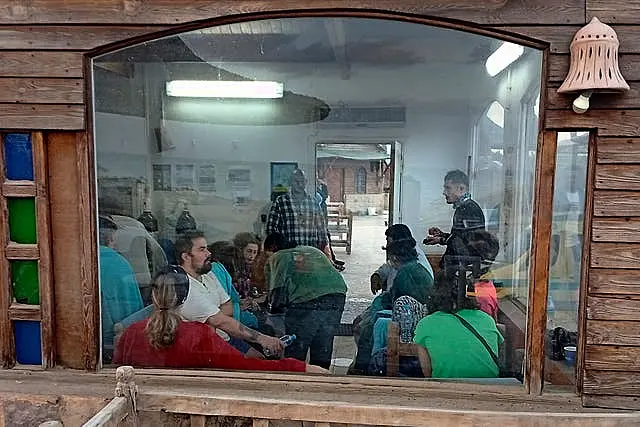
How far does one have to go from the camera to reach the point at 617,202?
5.82 ft

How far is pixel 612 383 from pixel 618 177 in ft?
2.18

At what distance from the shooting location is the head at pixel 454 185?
12.3 ft

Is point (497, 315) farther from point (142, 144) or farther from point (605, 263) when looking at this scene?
point (142, 144)

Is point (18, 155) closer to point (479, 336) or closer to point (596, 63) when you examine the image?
point (479, 336)

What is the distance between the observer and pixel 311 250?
3.05m

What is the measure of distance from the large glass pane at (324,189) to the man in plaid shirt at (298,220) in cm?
1

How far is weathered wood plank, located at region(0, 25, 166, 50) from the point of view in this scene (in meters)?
1.91

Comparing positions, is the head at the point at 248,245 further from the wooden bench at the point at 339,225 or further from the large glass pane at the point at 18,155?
the large glass pane at the point at 18,155

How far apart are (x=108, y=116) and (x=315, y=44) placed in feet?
3.67

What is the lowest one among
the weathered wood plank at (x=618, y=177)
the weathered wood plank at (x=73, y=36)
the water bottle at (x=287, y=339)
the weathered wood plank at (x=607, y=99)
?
the water bottle at (x=287, y=339)

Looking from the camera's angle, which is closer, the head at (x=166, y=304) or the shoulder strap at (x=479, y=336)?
the shoulder strap at (x=479, y=336)

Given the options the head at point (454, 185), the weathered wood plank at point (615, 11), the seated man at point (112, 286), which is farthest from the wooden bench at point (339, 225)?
the weathered wood plank at point (615, 11)

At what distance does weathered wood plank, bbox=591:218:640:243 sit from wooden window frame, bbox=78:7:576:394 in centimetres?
14

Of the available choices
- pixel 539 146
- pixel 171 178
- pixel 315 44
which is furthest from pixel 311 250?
pixel 539 146
